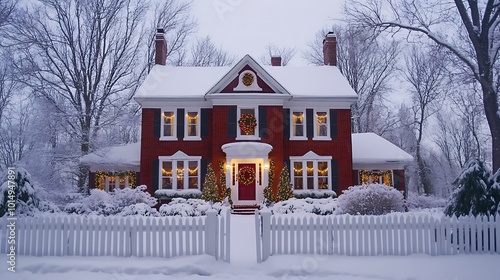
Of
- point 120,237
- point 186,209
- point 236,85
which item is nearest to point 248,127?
point 236,85

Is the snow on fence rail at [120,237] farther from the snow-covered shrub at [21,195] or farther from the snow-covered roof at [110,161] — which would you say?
the snow-covered roof at [110,161]

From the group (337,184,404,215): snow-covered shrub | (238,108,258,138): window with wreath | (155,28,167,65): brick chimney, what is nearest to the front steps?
(238,108,258,138): window with wreath

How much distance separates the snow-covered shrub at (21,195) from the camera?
998 centimetres

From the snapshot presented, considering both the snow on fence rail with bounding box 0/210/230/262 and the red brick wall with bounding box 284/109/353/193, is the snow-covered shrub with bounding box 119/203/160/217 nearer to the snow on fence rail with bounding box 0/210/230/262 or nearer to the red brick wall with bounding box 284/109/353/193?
the snow on fence rail with bounding box 0/210/230/262

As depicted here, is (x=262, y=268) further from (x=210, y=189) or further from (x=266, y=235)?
(x=210, y=189)

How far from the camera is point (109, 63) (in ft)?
96.8

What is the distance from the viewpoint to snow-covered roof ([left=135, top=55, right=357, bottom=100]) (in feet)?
75.1

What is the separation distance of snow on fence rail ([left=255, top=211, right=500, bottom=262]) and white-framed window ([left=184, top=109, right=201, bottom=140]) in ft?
47.7

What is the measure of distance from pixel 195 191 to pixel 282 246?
13.5m

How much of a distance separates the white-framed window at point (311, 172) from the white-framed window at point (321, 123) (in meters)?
1.30

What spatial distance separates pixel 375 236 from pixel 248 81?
14.7m

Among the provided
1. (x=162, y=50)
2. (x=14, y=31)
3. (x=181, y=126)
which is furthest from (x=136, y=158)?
(x=14, y=31)

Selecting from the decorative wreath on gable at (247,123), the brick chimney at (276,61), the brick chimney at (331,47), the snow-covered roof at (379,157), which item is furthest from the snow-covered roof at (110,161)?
the brick chimney at (331,47)

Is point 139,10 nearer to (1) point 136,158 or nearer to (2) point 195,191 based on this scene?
(1) point 136,158
